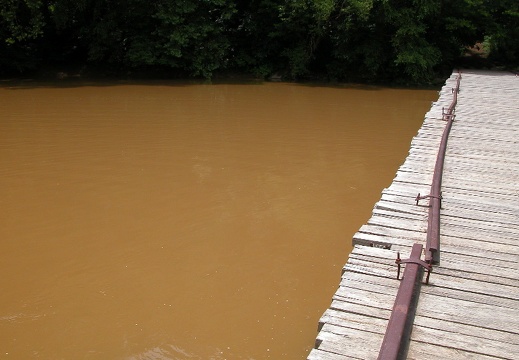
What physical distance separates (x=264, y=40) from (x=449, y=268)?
17.2 meters

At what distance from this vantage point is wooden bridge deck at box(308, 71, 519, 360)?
8.36ft

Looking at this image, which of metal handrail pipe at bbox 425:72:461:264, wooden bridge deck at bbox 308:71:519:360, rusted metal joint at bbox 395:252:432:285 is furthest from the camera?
metal handrail pipe at bbox 425:72:461:264

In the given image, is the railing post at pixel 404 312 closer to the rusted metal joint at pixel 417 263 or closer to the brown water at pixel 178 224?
the rusted metal joint at pixel 417 263

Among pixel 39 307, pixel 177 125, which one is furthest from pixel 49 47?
pixel 39 307

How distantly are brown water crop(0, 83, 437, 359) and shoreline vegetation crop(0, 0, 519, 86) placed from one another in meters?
6.04

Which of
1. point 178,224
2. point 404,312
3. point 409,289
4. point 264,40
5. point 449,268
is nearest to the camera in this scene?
point 404,312

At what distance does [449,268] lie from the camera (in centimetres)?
325

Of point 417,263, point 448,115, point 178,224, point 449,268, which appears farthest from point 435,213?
point 448,115

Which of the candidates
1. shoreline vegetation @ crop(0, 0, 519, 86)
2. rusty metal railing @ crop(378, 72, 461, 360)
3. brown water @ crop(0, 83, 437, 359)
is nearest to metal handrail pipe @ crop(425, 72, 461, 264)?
rusty metal railing @ crop(378, 72, 461, 360)

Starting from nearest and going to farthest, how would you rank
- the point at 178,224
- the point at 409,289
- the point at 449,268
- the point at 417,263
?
the point at 409,289 → the point at 417,263 → the point at 449,268 → the point at 178,224

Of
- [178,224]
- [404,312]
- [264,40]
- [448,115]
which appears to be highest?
[404,312]

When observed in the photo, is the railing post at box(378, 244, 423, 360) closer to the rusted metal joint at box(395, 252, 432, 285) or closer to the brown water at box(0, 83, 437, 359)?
the rusted metal joint at box(395, 252, 432, 285)

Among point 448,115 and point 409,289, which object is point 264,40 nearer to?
point 448,115

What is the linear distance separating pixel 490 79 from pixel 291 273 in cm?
927
